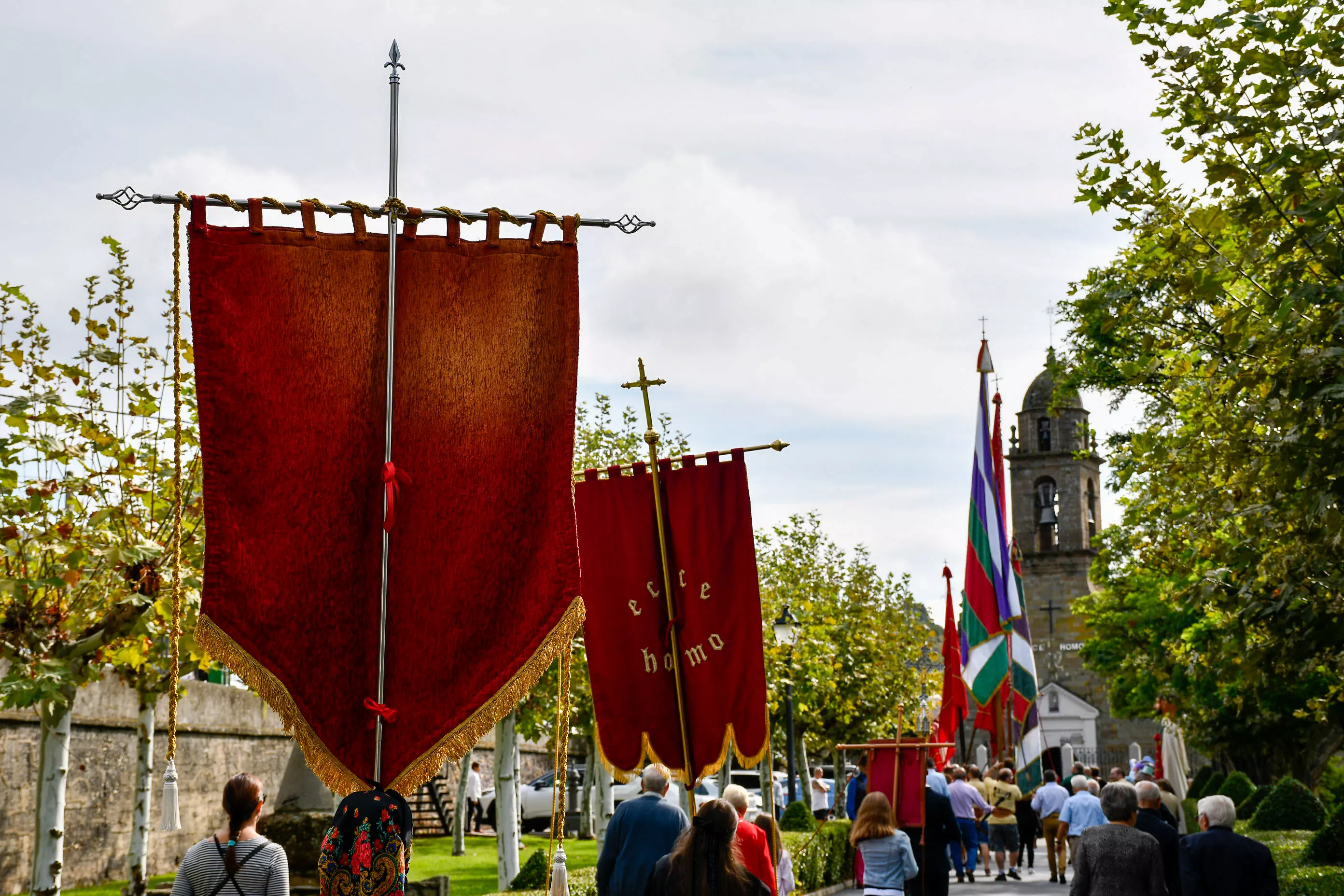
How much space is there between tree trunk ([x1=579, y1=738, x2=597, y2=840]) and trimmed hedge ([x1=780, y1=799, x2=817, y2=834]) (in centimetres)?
363

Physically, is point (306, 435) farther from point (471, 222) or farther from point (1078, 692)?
point (1078, 692)

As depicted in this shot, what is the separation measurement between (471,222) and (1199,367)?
342 inches

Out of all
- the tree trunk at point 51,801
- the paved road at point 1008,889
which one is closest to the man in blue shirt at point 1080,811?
the paved road at point 1008,889

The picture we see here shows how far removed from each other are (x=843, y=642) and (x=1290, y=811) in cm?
1332

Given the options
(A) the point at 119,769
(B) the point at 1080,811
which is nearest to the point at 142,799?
(A) the point at 119,769

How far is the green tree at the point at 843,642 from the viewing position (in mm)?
28469

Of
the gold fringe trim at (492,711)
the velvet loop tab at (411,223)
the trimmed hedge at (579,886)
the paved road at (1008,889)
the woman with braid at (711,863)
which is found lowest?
the paved road at (1008,889)

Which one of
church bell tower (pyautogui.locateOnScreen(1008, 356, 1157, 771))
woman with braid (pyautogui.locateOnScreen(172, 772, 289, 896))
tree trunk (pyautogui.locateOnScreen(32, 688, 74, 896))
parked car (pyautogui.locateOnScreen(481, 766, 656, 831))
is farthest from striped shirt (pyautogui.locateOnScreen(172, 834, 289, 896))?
church bell tower (pyautogui.locateOnScreen(1008, 356, 1157, 771))

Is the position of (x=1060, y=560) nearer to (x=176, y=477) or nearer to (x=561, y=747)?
(x=561, y=747)

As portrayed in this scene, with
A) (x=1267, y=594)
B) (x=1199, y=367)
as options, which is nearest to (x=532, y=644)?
(x=1267, y=594)

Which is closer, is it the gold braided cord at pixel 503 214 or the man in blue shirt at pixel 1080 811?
the gold braided cord at pixel 503 214

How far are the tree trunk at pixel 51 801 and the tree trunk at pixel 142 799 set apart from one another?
1.07 meters

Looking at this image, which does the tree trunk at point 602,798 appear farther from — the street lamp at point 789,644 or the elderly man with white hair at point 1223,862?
the elderly man with white hair at point 1223,862

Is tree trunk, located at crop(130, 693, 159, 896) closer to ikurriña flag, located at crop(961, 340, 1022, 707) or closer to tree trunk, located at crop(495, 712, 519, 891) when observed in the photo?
tree trunk, located at crop(495, 712, 519, 891)
